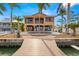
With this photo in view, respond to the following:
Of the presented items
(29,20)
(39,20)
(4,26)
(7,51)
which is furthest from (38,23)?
(7,51)

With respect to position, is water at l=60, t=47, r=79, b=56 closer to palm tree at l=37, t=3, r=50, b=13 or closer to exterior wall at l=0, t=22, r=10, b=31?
palm tree at l=37, t=3, r=50, b=13

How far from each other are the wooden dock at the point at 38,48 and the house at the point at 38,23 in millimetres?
233

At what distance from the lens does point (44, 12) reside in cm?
445

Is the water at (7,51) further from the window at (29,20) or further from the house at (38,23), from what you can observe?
the window at (29,20)

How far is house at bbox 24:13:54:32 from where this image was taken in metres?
4.44

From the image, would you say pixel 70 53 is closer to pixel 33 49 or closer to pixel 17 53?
pixel 33 49

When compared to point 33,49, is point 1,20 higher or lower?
higher

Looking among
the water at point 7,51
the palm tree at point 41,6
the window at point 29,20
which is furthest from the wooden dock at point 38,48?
the palm tree at point 41,6

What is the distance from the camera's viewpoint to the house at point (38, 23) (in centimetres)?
444

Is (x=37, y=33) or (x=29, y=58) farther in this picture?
(x=37, y=33)

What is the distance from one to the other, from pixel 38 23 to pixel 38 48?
0.50 m

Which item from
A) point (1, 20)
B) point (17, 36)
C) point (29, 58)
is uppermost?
point (1, 20)

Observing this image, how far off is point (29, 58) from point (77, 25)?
1.14 m

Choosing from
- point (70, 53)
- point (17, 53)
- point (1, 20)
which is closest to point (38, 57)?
point (17, 53)
